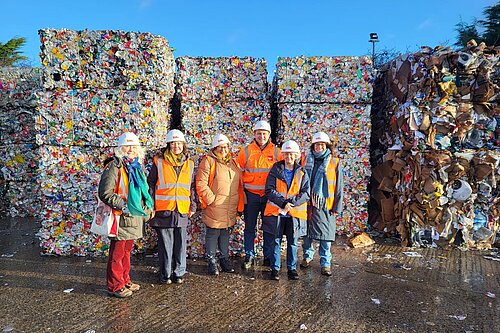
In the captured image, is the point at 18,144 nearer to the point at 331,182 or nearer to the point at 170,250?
the point at 170,250

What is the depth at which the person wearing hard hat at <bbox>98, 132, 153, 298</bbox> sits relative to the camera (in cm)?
424

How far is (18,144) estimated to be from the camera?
8.79 metres

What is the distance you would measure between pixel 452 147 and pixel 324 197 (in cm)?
278

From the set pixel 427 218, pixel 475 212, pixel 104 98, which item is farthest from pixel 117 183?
pixel 475 212

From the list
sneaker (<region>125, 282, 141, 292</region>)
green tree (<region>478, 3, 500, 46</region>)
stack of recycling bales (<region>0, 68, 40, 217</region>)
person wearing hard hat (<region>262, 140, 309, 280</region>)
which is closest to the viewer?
sneaker (<region>125, 282, 141, 292</region>)

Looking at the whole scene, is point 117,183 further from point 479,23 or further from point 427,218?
point 479,23

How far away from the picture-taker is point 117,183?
14.2 feet

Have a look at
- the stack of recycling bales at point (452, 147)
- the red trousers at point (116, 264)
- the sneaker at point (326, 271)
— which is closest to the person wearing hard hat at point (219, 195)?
the red trousers at point (116, 264)

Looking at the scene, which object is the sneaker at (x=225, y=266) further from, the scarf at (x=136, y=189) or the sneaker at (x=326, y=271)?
the scarf at (x=136, y=189)

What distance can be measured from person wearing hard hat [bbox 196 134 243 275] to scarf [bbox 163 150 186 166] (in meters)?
0.35

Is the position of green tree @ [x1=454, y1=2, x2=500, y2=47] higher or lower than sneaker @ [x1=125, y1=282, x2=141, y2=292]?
higher

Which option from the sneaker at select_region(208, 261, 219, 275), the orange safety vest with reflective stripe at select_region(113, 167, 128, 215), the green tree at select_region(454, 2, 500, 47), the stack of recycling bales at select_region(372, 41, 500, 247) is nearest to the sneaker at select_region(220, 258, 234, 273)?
the sneaker at select_region(208, 261, 219, 275)

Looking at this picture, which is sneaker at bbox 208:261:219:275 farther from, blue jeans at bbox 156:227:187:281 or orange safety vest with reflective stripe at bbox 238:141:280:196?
orange safety vest with reflective stripe at bbox 238:141:280:196

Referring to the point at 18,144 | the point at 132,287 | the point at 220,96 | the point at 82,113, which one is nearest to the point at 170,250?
the point at 132,287
